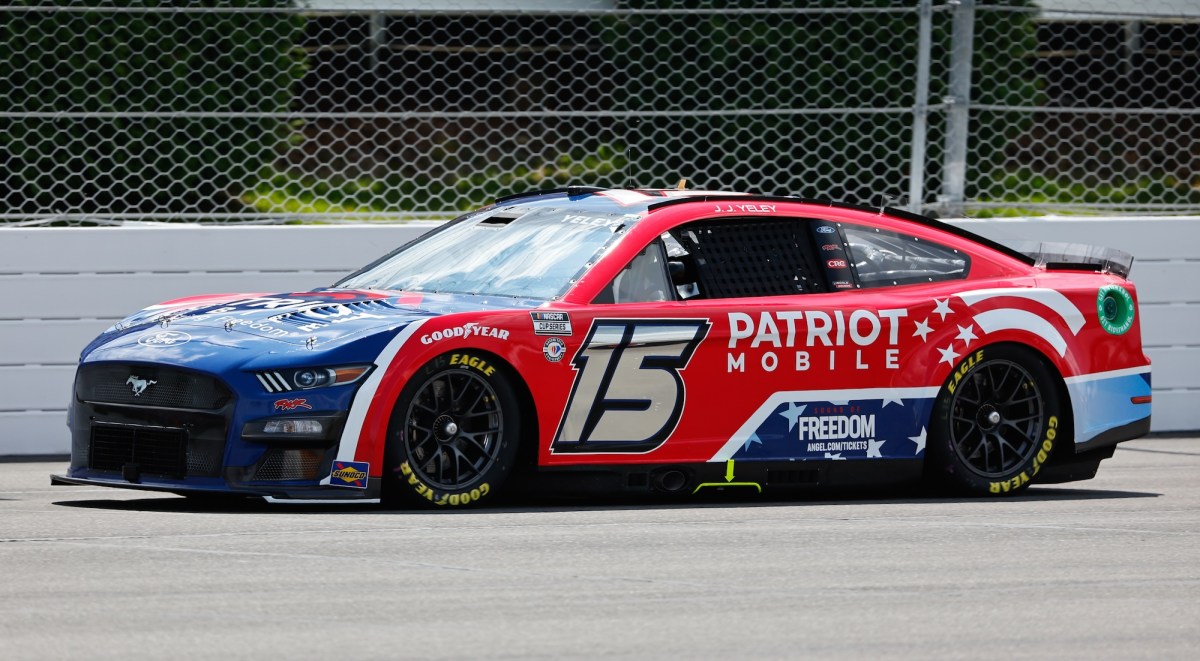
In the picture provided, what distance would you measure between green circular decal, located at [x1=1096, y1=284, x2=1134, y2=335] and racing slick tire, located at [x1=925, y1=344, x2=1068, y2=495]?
42 cm

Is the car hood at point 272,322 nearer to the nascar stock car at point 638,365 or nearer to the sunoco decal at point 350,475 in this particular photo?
the nascar stock car at point 638,365

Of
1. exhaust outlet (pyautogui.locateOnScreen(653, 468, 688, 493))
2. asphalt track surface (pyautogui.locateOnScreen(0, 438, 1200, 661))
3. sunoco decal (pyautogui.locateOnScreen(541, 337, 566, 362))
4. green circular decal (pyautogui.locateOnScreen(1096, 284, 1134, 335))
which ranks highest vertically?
green circular decal (pyautogui.locateOnScreen(1096, 284, 1134, 335))

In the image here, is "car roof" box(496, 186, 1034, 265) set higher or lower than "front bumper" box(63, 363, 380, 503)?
higher

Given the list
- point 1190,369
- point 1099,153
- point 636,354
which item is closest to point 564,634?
point 636,354

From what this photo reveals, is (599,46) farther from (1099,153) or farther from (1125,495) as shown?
(1125,495)

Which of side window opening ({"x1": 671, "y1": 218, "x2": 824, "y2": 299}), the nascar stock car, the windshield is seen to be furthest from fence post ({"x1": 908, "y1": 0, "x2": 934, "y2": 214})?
the windshield

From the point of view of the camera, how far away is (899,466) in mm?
8047

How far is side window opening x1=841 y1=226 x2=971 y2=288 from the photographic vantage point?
8.18 m

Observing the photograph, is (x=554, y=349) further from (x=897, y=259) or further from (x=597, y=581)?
(x=897, y=259)

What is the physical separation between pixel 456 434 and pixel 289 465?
67 centimetres

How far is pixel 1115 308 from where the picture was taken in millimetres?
8594

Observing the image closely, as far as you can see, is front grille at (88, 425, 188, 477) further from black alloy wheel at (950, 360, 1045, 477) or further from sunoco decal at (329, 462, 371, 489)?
black alloy wheel at (950, 360, 1045, 477)

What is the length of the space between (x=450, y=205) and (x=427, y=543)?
5.12 m

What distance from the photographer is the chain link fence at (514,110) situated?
10523mm
